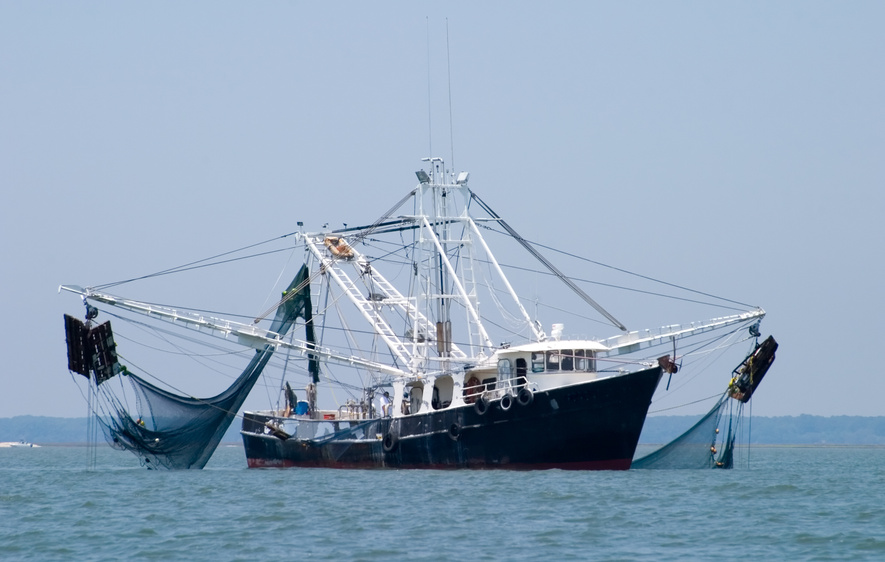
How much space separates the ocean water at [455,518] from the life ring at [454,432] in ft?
4.65

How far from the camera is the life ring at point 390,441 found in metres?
45.3

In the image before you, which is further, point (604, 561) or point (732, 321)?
point (732, 321)

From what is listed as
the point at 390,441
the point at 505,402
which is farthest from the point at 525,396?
the point at 390,441

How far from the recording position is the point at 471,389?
44500 millimetres

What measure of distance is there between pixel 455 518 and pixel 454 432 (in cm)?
1365

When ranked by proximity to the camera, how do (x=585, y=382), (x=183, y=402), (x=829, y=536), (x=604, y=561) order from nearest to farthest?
(x=604, y=561) → (x=829, y=536) → (x=585, y=382) → (x=183, y=402)

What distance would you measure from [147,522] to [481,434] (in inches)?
573

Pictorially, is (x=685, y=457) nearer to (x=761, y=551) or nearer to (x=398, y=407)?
(x=398, y=407)

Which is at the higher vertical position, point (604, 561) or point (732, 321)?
point (732, 321)

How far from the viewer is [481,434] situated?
41938mm

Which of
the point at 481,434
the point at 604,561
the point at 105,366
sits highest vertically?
the point at 105,366

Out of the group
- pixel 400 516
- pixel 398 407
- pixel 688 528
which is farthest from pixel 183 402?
pixel 688 528

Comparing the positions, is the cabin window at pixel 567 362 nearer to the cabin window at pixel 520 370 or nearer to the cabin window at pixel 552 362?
the cabin window at pixel 552 362

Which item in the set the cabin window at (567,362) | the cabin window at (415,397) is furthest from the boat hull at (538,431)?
the cabin window at (567,362)
